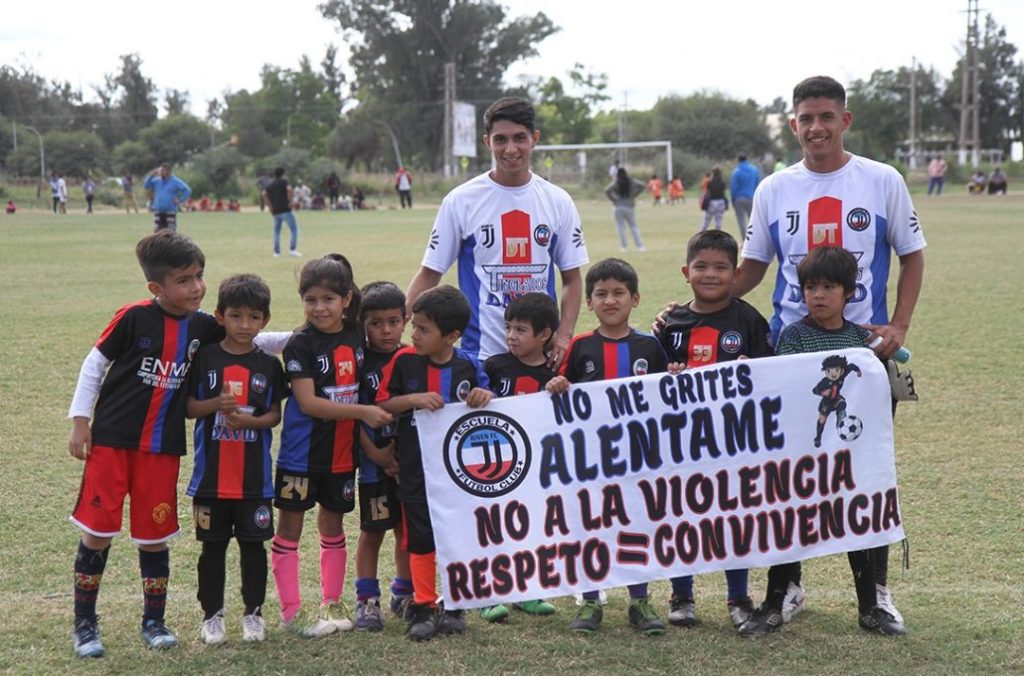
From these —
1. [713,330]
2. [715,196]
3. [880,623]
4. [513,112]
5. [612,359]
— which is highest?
[715,196]

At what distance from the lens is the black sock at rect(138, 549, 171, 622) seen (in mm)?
4363

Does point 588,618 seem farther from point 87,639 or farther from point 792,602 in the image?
point 87,639

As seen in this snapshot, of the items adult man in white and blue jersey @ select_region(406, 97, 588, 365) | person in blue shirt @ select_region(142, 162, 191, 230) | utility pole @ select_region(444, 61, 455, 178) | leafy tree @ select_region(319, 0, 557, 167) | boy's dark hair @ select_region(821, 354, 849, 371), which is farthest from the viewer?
leafy tree @ select_region(319, 0, 557, 167)

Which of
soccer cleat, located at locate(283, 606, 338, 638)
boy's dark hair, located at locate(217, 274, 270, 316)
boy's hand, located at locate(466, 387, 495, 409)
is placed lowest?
soccer cleat, located at locate(283, 606, 338, 638)

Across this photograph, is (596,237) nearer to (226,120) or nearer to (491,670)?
(491,670)

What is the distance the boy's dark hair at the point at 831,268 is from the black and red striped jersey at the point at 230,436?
2.20 metres

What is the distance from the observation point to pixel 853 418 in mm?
4543

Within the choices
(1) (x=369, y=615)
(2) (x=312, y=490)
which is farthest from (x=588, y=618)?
(2) (x=312, y=490)

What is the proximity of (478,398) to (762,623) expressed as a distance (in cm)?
144

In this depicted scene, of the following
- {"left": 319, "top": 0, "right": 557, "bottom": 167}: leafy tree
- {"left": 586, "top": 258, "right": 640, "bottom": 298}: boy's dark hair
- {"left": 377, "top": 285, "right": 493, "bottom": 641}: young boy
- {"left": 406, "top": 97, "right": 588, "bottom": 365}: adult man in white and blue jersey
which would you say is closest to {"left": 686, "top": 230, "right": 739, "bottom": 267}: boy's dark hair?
{"left": 586, "top": 258, "right": 640, "bottom": 298}: boy's dark hair

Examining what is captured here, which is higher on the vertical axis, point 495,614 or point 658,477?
point 658,477

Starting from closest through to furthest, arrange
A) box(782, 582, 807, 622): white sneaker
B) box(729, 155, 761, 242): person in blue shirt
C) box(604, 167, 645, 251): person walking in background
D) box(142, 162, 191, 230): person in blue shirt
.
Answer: box(782, 582, 807, 622): white sneaker
box(604, 167, 645, 251): person walking in background
box(142, 162, 191, 230): person in blue shirt
box(729, 155, 761, 242): person in blue shirt

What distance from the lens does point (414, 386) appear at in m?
4.50

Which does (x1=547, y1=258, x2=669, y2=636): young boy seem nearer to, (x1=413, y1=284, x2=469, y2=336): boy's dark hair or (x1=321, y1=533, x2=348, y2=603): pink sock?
(x1=413, y1=284, x2=469, y2=336): boy's dark hair
